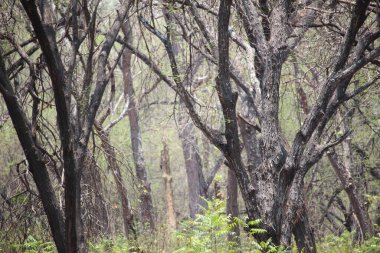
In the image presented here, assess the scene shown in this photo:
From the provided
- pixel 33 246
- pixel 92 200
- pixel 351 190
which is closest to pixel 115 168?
pixel 92 200

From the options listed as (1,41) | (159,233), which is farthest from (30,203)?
(159,233)

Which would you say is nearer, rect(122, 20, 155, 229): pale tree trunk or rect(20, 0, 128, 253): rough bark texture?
rect(20, 0, 128, 253): rough bark texture

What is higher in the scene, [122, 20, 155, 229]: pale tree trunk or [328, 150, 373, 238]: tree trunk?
[122, 20, 155, 229]: pale tree trunk

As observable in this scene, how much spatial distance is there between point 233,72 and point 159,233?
9.80 ft

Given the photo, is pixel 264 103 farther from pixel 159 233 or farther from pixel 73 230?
pixel 159 233

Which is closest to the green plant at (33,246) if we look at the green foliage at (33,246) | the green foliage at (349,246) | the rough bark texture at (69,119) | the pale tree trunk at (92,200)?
the green foliage at (33,246)

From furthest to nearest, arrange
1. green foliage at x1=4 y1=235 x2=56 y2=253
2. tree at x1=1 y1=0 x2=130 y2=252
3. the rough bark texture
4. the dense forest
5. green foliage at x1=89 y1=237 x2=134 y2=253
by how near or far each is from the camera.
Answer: green foliage at x1=89 y1=237 x2=134 y2=253 → green foliage at x1=4 y1=235 x2=56 y2=253 → the dense forest → tree at x1=1 y1=0 x2=130 y2=252 → the rough bark texture

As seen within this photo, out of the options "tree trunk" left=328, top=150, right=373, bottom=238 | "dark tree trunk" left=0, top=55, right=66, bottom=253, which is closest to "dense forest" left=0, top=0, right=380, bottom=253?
"dark tree trunk" left=0, top=55, right=66, bottom=253

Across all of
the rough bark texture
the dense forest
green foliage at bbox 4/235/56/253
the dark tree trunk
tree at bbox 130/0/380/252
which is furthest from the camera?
green foliage at bbox 4/235/56/253

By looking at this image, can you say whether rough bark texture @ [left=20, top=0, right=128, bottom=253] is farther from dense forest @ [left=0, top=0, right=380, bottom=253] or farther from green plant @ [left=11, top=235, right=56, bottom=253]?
green plant @ [left=11, top=235, right=56, bottom=253]

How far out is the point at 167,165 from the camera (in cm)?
1917

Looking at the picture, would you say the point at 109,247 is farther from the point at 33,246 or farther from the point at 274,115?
the point at 274,115

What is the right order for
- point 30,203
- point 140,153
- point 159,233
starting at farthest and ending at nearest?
point 140,153
point 159,233
point 30,203

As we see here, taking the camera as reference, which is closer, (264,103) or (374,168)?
(264,103)
